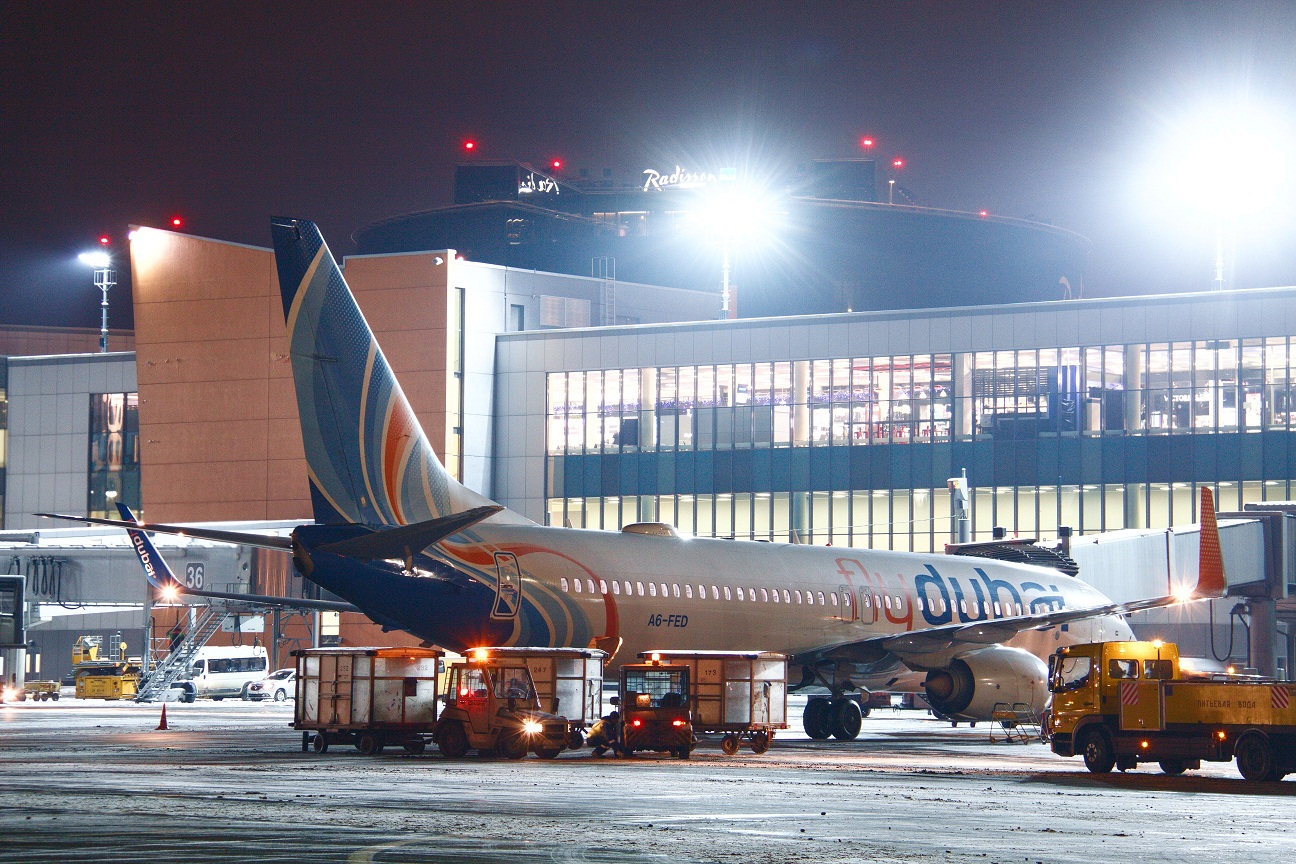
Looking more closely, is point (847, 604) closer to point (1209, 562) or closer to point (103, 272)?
point (1209, 562)

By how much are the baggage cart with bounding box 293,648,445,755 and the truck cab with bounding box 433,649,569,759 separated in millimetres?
1627

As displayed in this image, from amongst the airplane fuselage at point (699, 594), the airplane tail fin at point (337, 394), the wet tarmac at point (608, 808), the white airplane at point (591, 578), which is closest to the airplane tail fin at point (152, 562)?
the wet tarmac at point (608, 808)

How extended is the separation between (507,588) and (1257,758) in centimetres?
1350

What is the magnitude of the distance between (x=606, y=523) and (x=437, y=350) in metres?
12.3

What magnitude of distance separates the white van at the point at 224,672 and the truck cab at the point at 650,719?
4442 cm

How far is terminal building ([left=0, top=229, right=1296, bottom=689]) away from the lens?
2876 inches

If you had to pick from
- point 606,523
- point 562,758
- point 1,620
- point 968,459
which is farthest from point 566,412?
point 562,758

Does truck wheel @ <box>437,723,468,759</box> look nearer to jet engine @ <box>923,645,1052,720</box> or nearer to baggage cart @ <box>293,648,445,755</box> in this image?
baggage cart @ <box>293,648,445,755</box>

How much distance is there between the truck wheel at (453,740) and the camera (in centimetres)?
2858

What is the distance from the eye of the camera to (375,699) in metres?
30.1

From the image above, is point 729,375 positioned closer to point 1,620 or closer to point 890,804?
point 1,620

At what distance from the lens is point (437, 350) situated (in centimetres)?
8125

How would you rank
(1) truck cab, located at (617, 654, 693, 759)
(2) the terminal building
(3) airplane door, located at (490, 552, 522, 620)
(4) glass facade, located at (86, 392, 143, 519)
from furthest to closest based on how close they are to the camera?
(4) glass facade, located at (86, 392, 143, 519), (2) the terminal building, (3) airplane door, located at (490, 552, 522, 620), (1) truck cab, located at (617, 654, 693, 759)

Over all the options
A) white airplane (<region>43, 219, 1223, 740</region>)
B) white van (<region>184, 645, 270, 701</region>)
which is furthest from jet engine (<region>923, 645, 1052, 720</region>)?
white van (<region>184, 645, 270, 701</region>)
